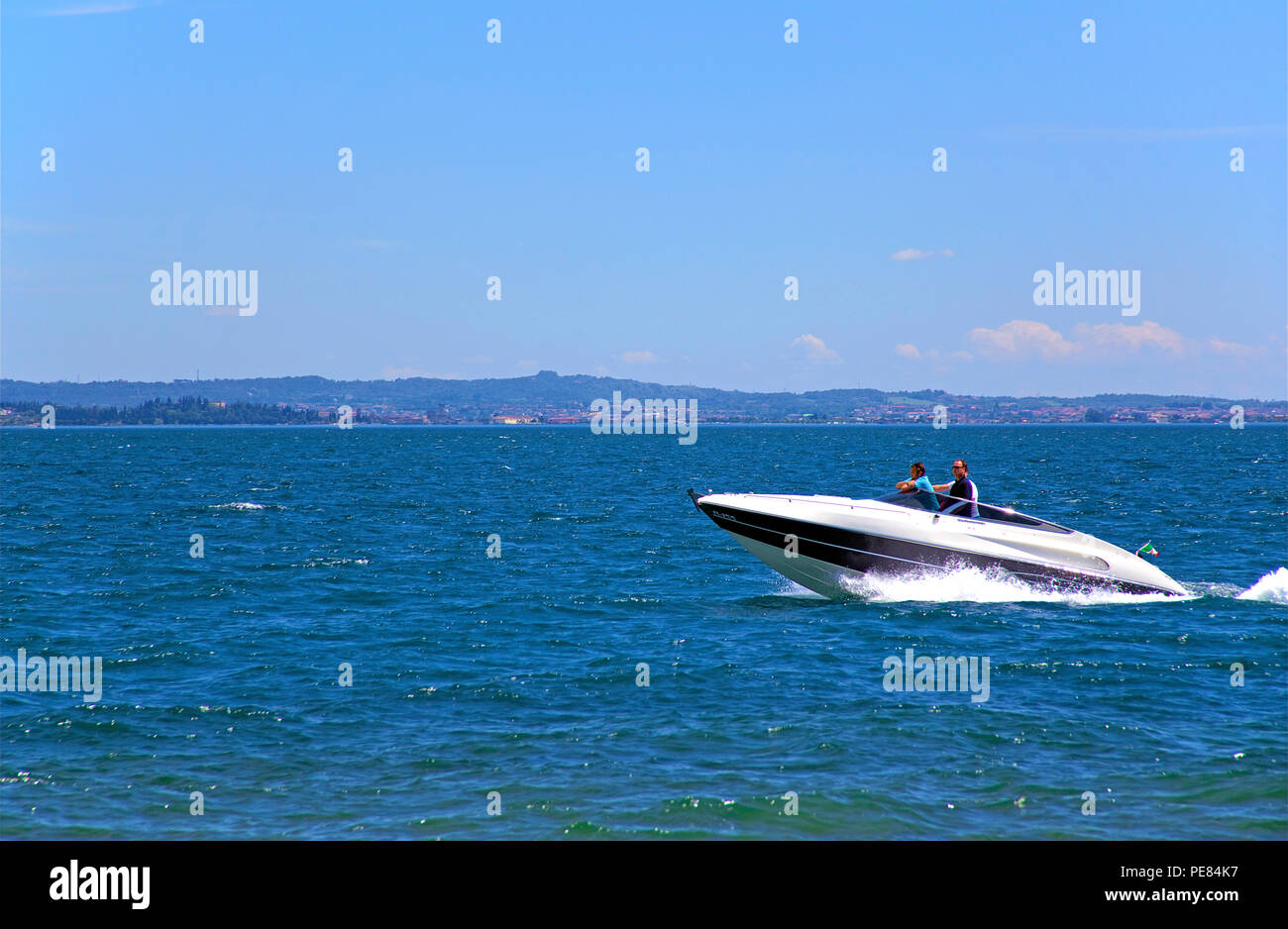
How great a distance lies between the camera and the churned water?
10969 millimetres

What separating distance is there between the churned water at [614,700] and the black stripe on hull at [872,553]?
0.44 meters

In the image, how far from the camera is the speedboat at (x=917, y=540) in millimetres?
20625

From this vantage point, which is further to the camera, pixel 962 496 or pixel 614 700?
pixel 962 496

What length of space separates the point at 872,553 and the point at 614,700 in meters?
7.75

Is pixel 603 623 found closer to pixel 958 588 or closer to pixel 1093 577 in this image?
pixel 958 588

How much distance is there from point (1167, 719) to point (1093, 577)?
25.0 ft

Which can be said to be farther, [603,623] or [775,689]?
[603,623]

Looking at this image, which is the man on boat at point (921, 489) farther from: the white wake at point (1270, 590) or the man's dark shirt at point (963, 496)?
the white wake at point (1270, 590)

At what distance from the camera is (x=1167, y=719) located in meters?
13.9

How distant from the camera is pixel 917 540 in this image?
67.7 ft
